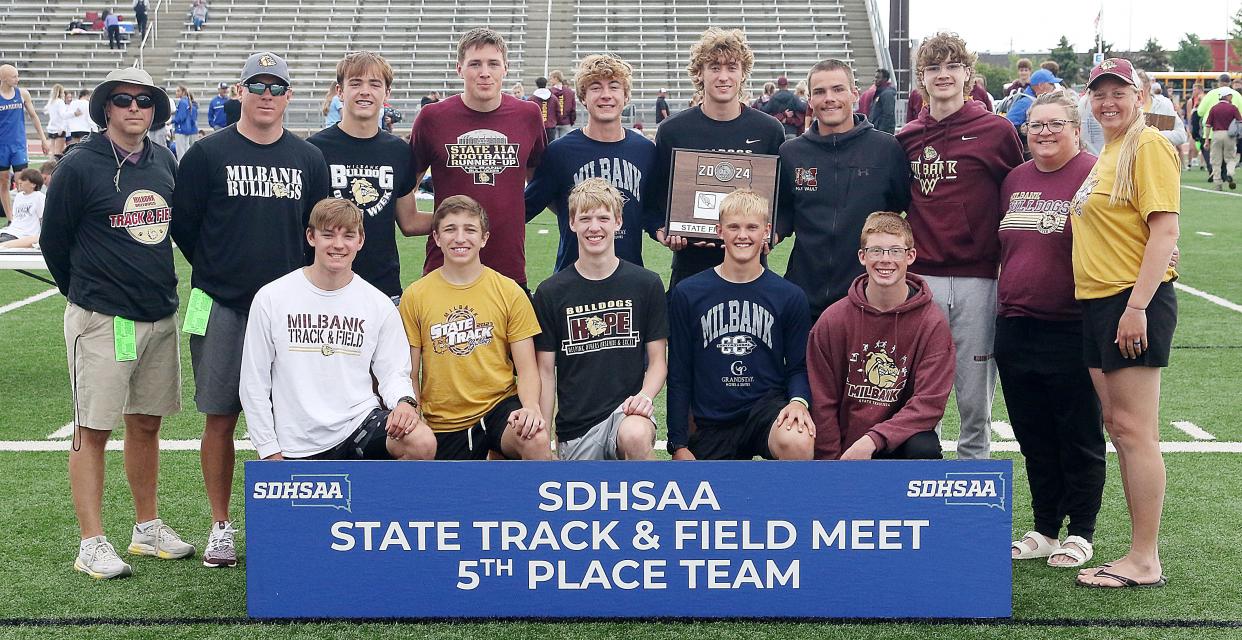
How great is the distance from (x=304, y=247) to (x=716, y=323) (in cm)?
161

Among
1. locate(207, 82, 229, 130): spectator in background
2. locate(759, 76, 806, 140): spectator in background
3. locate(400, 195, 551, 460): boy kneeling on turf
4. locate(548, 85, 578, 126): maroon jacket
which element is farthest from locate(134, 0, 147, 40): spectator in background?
locate(400, 195, 551, 460): boy kneeling on turf

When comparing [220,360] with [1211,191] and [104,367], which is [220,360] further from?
[1211,191]

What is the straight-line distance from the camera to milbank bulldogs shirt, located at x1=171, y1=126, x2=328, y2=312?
15.0 feet

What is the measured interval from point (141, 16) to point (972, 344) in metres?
37.2

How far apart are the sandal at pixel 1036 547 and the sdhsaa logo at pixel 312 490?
8.21 ft

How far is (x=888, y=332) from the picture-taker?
14.8 ft

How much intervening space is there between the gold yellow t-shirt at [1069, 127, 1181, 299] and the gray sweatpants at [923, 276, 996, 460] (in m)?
0.52

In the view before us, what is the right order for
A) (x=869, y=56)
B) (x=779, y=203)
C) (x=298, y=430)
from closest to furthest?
(x=298, y=430), (x=779, y=203), (x=869, y=56)

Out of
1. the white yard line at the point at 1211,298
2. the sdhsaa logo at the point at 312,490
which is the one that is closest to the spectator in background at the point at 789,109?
the white yard line at the point at 1211,298

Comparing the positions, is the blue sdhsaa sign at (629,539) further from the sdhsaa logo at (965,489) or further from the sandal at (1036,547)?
the sandal at (1036,547)

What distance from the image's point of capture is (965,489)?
13.0 feet

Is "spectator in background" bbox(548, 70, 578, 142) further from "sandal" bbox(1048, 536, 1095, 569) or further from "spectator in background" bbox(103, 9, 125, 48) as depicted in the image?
"spectator in background" bbox(103, 9, 125, 48)

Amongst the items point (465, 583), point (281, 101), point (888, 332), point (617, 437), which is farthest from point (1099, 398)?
point (281, 101)

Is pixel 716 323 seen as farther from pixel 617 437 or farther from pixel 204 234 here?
pixel 204 234
